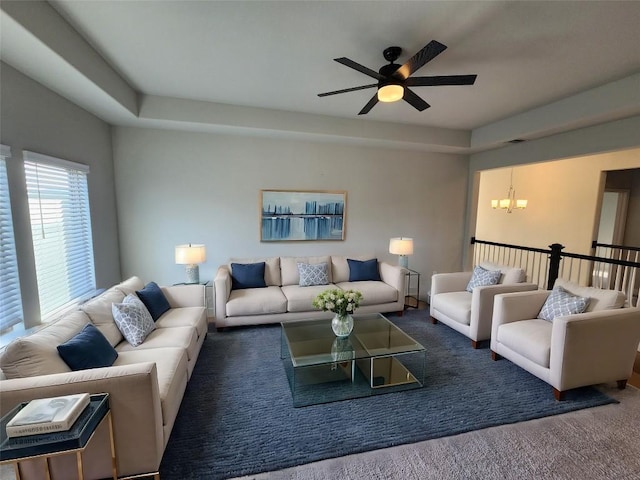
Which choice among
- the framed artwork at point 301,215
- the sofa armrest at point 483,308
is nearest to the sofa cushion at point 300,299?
the framed artwork at point 301,215

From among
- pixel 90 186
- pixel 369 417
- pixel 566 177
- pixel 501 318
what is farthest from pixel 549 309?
pixel 90 186


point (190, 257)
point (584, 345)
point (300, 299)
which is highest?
point (190, 257)

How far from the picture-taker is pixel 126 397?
63.3 inches

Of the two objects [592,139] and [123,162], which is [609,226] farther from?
[123,162]

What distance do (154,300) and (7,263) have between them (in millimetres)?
1125

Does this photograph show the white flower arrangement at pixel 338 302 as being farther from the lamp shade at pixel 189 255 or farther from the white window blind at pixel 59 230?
the white window blind at pixel 59 230

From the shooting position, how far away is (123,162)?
3967 mm

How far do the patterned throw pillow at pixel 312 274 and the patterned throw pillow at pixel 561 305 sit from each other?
2.55 meters

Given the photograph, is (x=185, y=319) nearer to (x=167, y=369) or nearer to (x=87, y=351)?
(x=167, y=369)

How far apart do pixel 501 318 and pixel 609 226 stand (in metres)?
5.11

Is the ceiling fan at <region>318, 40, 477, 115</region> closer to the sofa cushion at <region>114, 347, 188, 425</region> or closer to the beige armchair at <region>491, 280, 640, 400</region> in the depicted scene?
the beige armchair at <region>491, 280, 640, 400</region>

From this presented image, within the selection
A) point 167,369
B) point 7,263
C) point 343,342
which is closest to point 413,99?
point 343,342

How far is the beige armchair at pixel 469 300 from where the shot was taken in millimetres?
3301

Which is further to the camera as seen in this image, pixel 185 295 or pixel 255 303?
pixel 255 303
